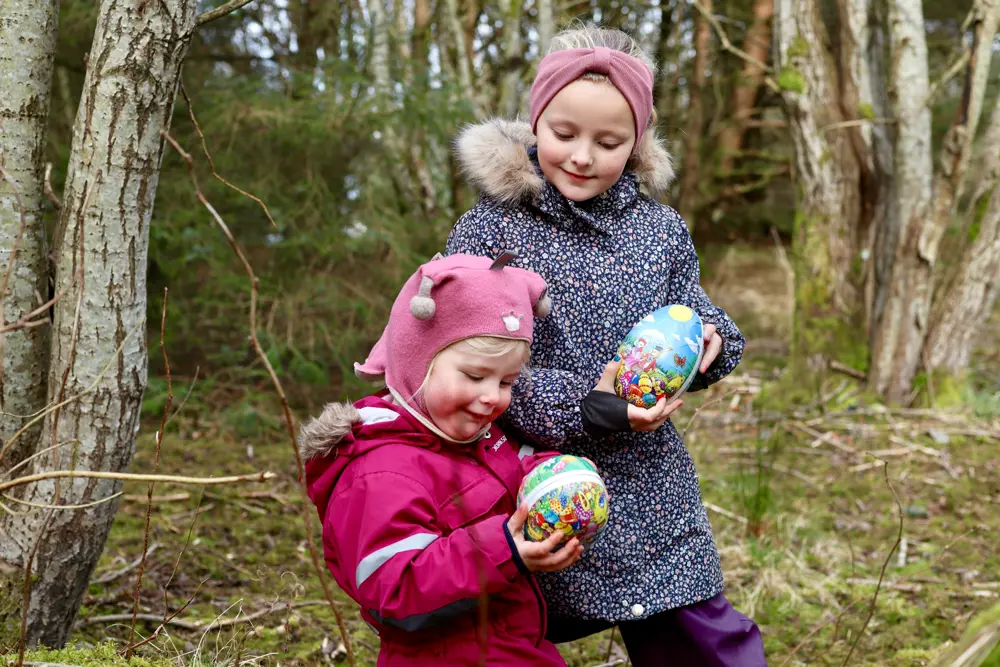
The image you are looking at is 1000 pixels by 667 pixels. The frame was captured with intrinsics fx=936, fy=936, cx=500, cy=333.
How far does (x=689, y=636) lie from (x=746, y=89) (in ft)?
27.2

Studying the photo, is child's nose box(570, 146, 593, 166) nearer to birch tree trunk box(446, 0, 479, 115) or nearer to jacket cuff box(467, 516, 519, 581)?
jacket cuff box(467, 516, 519, 581)

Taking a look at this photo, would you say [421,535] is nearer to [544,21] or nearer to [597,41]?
[597,41]

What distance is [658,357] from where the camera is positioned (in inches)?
Result: 91.4

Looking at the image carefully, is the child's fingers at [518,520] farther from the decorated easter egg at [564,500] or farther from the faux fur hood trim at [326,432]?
the faux fur hood trim at [326,432]

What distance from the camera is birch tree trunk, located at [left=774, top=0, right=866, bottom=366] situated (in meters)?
6.19

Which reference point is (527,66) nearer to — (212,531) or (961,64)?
(961,64)

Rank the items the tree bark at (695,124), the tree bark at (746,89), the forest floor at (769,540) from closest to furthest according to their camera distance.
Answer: the forest floor at (769,540)
the tree bark at (746,89)
the tree bark at (695,124)

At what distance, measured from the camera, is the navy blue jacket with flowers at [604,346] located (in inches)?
96.7

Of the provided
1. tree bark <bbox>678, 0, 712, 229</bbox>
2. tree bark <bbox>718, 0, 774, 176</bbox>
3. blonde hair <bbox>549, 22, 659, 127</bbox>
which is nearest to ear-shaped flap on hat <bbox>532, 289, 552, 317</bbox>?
blonde hair <bbox>549, 22, 659, 127</bbox>

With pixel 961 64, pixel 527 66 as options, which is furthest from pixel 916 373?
pixel 527 66

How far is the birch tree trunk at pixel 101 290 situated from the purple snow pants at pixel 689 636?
139 centimetres

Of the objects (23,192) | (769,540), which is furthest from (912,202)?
(23,192)

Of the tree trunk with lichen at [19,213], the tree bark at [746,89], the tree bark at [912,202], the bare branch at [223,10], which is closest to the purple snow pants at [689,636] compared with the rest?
the tree trunk with lichen at [19,213]

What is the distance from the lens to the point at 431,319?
6.91 feet
